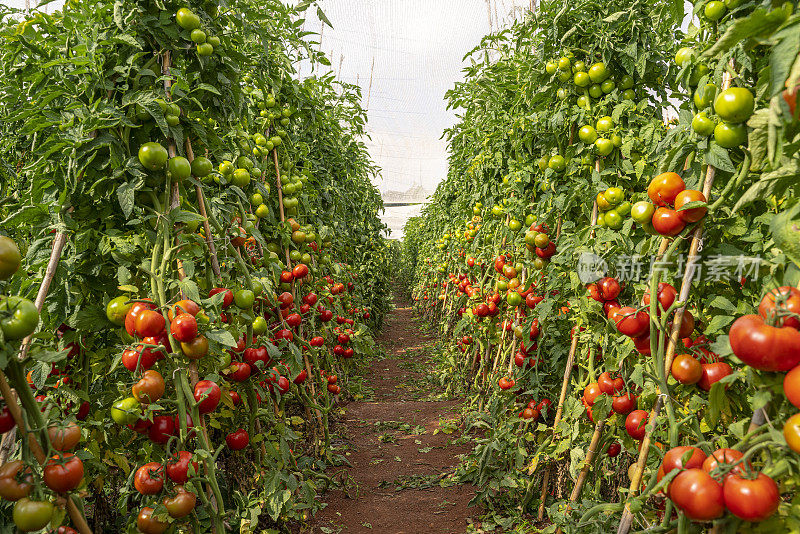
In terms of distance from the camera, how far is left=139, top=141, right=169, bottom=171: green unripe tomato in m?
1.39

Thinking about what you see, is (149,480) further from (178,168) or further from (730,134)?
(730,134)

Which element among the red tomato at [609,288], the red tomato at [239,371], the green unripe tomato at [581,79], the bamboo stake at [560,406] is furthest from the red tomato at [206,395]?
the green unripe tomato at [581,79]

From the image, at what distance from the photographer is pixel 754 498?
31.6 inches

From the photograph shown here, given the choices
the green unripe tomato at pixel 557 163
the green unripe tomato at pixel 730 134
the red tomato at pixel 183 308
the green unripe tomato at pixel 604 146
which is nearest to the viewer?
the green unripe tomato at pixel 730 134

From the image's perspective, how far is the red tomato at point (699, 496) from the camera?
87 centimetres

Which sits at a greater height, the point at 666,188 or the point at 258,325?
the point at 666,188

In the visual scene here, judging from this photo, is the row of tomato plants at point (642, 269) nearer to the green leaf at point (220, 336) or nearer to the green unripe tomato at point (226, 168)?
the green leaf at point (220, 336)

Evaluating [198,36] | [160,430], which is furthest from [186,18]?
[160,430]

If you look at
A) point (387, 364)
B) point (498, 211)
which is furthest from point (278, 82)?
point (387, 364)

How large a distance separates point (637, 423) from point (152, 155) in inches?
66.1

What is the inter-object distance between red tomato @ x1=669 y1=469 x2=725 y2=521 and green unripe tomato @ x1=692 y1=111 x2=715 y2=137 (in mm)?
809

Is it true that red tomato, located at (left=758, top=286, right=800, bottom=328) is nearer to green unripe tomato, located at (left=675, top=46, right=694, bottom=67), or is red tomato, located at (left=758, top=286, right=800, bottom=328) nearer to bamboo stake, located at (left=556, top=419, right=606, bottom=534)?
green unripe tomato, located at (left=675, top=46, right=694, bottom=67)

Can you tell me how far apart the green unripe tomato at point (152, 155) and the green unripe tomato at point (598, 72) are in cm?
188

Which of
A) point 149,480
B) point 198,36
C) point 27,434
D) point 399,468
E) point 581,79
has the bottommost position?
point 399,468
